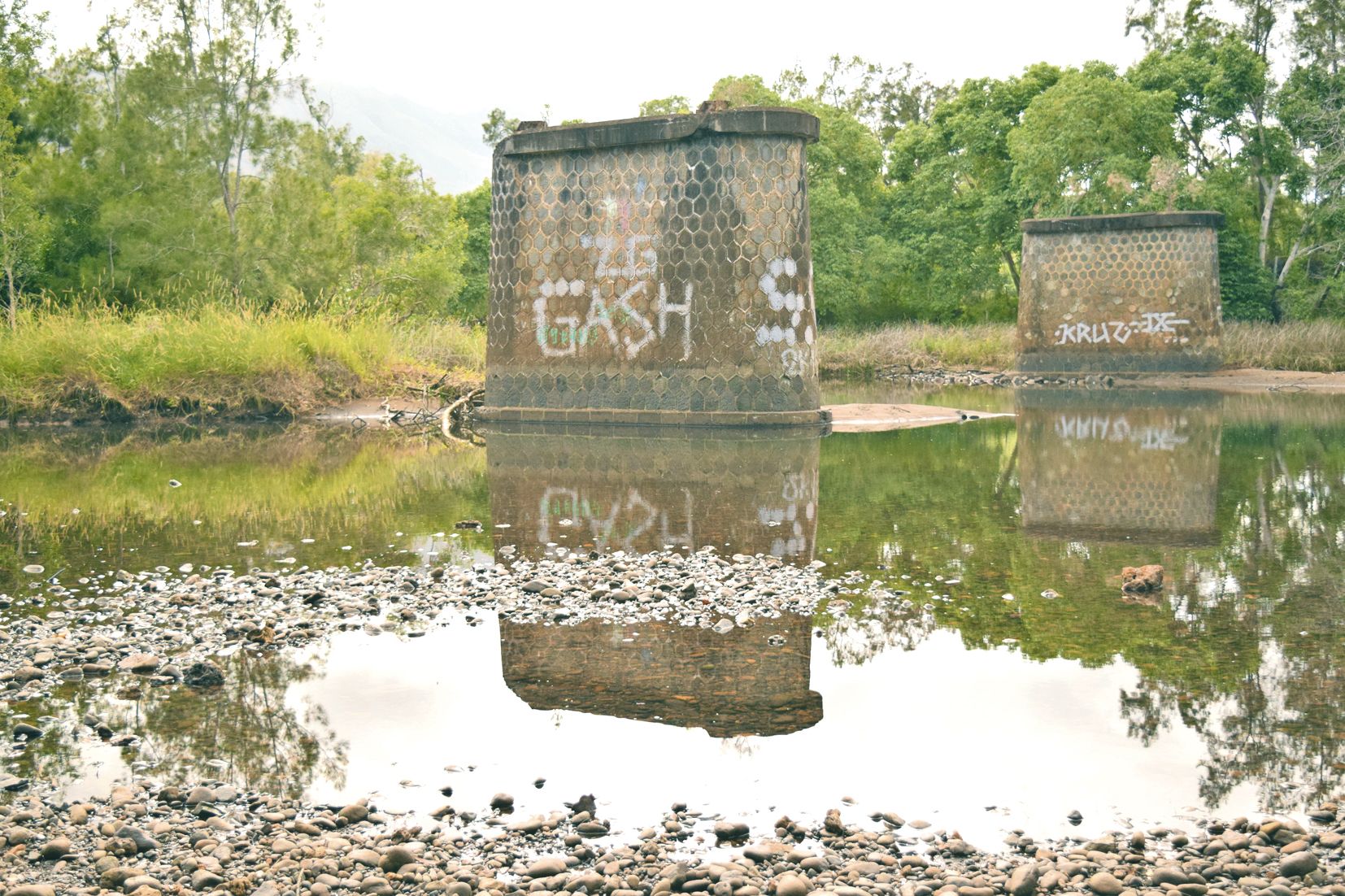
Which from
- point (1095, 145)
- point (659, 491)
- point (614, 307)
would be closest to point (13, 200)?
point (614, 307)

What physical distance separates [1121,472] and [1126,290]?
61.5 feet

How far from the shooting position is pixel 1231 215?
3406 cm

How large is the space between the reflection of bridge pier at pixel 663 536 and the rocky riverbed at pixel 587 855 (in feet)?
2.96

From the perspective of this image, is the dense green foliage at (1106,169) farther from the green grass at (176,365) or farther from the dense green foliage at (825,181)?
the green grass at (176,365)

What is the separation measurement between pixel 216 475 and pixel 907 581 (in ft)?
25.4

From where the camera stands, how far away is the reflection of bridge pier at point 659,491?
814cm

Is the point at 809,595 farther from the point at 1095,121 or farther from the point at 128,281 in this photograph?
the point at 1095,121

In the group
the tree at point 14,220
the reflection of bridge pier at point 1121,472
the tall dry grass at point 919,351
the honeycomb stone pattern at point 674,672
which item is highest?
the tree at point 14,220

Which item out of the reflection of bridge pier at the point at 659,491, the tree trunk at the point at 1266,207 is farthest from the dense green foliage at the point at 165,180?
the tree trunk at the point at 1266,207

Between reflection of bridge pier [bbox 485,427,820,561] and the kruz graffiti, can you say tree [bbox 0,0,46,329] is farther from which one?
the kruz graffiti

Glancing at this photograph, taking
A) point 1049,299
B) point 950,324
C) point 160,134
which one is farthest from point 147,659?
point 950,324

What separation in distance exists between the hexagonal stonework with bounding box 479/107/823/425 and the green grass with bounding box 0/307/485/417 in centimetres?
391

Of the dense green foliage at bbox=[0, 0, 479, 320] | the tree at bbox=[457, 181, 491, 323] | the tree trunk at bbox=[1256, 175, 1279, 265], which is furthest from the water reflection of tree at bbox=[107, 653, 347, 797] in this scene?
the tree at bbox=[457, 181, 491, 323]

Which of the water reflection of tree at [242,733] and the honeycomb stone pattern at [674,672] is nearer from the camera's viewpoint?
the water reflection of tree at [242,733]
